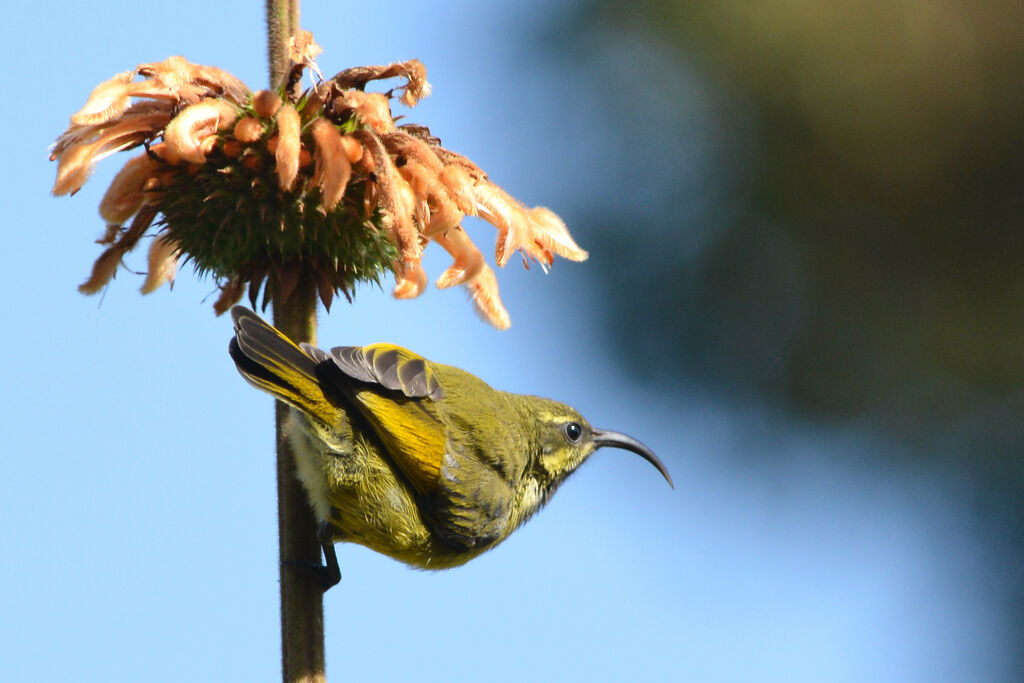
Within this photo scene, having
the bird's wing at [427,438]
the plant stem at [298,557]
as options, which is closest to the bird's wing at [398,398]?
the bird's wing at [427,438]

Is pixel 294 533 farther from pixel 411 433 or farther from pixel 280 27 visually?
pixel 280 27

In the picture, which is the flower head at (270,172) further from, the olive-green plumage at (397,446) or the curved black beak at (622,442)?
the curved black beak at (622,442)

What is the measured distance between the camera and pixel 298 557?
10.8ft

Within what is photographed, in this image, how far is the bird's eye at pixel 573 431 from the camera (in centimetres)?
565

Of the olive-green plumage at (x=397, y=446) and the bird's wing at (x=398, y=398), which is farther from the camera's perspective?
the bird's wing at (x=398, y=398)

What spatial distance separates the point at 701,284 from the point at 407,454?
4.93 meters

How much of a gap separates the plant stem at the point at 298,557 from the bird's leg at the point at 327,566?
0.02 m

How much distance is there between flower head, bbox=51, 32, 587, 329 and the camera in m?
3.32

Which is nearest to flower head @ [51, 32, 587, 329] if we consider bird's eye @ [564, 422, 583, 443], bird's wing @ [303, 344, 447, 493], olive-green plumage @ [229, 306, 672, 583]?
olive-green plumage @ [229, 306, 672, 583]

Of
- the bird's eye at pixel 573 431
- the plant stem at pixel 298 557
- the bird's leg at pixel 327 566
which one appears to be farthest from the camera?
the bird's eye at pixel 573 431

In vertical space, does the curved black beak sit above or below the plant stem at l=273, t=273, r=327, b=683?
above

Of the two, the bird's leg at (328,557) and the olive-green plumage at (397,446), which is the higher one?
the olive-green plumage at (397,446)

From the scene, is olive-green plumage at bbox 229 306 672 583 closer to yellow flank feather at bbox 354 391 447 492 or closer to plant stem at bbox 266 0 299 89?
yellow flank feather at bbox 354 391 447 492

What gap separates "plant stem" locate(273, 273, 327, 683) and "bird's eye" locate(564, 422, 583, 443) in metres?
1.84
